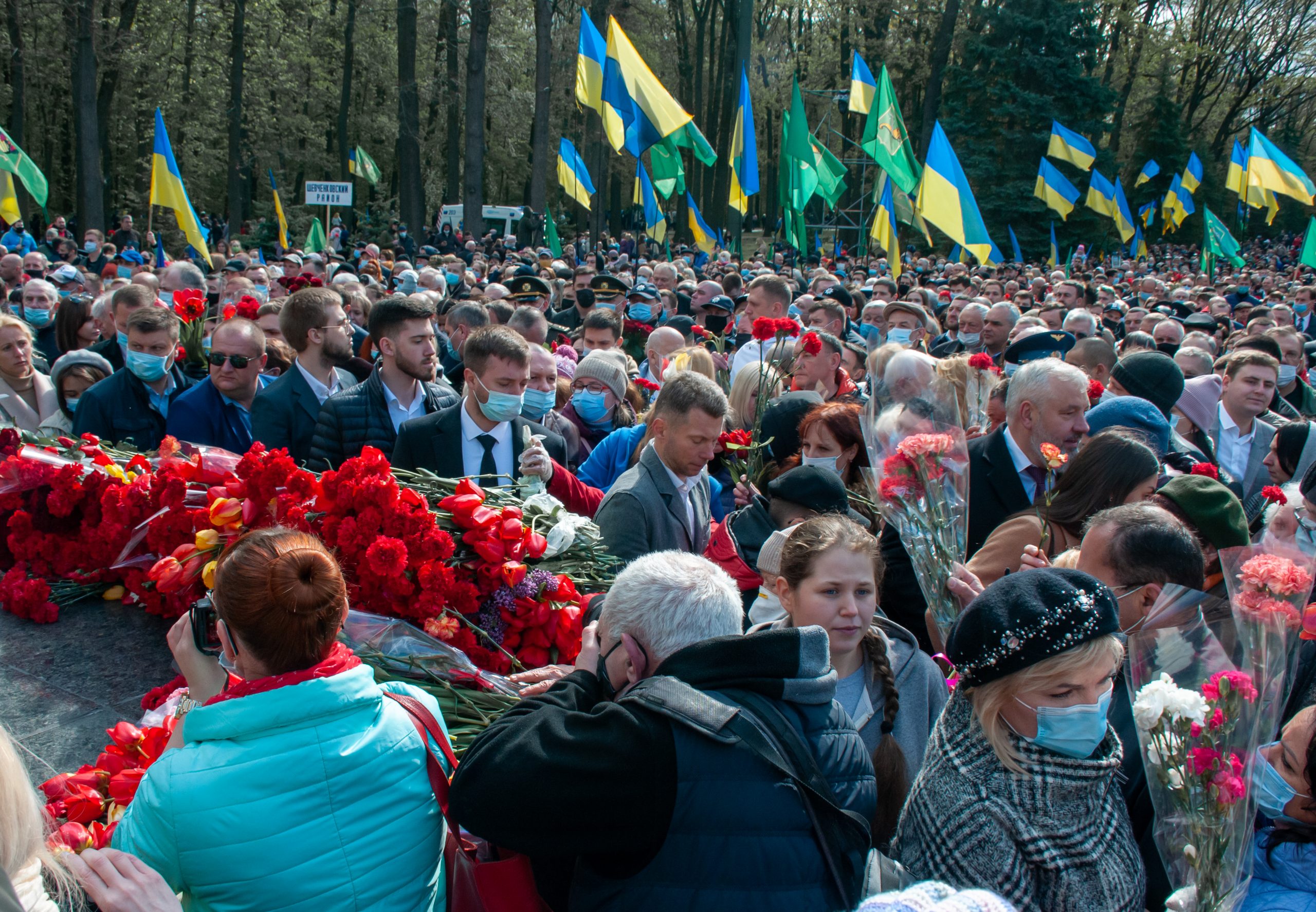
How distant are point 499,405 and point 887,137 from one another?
475 inches

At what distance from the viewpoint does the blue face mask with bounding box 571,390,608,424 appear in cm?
621

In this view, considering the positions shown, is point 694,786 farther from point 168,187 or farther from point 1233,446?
point 168,187

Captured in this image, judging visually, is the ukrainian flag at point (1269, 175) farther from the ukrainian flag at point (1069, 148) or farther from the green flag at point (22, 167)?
the green flag at point (22, 167)

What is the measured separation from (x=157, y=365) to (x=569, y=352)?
11.3 feet

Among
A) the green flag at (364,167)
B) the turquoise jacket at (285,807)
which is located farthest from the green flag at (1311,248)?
the green flag at (364,167)

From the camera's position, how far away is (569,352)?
8297 millimetres

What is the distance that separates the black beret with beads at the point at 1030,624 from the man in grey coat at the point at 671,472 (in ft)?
6.69

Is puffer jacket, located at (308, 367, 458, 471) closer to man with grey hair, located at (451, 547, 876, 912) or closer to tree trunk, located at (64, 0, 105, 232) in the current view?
man with grey hair, located at (451, 547, 876, 912)

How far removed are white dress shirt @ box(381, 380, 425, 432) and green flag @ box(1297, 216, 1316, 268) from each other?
15.5 metres

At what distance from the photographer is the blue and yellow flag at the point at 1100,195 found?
78.2 ft

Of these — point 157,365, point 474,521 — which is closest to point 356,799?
point 474,521

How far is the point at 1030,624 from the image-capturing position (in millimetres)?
2107

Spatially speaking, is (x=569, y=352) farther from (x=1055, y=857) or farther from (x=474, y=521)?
(x=1055, y=857)

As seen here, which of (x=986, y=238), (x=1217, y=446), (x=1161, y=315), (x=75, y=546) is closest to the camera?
(x=75, y=546)
